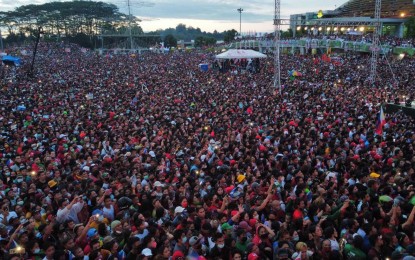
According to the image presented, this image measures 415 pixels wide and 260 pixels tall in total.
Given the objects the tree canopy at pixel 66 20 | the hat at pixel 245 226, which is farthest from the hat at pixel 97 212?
the tree canopy at pixel 66 20

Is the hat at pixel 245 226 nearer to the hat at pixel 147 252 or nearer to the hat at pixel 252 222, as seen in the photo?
the hat at pixel 252 222

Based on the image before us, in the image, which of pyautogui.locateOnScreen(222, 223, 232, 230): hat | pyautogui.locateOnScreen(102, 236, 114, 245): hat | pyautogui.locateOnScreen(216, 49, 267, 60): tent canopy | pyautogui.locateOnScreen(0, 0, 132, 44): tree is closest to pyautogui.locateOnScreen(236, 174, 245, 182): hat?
pyautogui.locateOnScreen(222, 223, 232, 230): hat

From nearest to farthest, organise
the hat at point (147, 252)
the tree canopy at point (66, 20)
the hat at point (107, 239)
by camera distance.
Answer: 1. the hat at point (147, 252)
2. the hat at point (107, 239)
3. the tree canopy at point (66, 20)

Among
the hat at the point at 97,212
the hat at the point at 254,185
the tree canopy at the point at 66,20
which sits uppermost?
the tree canopy at the point at 66,20

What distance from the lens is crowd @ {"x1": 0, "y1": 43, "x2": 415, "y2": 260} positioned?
15.9ft

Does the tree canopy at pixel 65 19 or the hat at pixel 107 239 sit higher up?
the tree canopy at pixel 65 19

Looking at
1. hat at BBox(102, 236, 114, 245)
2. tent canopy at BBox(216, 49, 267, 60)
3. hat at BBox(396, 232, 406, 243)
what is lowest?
hat at BBox(396, 232, 406, 243)

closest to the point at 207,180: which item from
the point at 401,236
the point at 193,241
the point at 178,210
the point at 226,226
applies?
the point at 178,210

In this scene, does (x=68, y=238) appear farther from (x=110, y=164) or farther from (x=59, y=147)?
(x=59, y=147)

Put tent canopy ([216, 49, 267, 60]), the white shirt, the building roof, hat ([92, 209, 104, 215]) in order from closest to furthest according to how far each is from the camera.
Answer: the white shirt
hat ([92, 209, 104, 215])
tent canopy ([216, 49, 267, 60])
the building roof

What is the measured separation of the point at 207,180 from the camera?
24.2 feet

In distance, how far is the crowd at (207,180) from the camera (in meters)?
4.83


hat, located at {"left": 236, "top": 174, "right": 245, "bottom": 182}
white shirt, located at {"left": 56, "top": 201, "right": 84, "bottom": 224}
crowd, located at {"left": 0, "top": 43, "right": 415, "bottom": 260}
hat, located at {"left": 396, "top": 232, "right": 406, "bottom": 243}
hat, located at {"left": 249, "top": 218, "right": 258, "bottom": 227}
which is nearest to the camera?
crowd, located at {"left": 0, "top": 43, "right": 415, "bottom": 260}

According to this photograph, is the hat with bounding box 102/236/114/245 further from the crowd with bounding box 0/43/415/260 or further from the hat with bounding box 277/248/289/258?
the hat with bounding box 277/248/289/258
